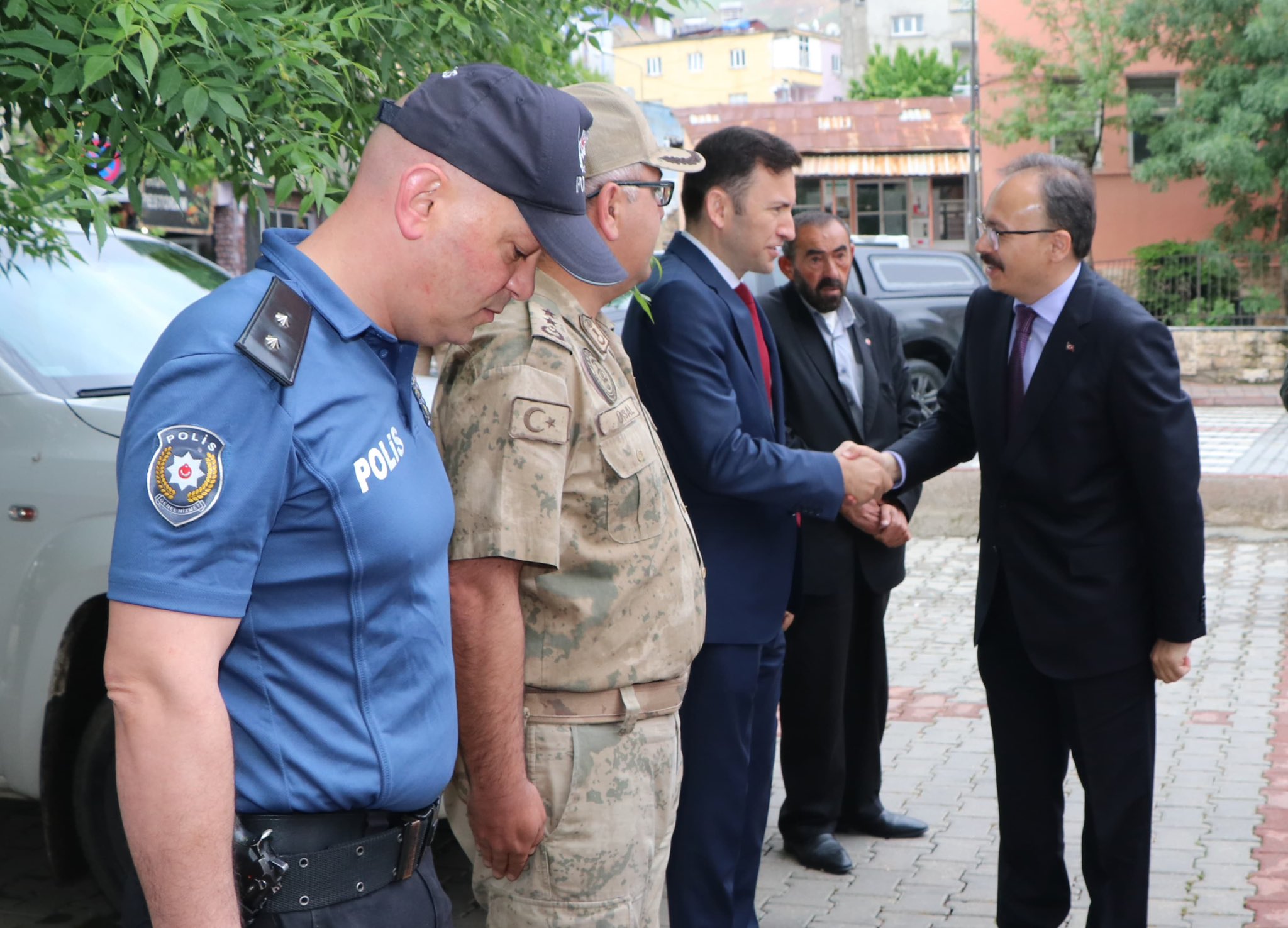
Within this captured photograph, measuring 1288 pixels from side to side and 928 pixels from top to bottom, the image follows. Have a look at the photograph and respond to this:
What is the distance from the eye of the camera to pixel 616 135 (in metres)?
2.69

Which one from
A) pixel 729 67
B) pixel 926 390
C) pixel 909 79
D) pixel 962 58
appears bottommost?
pixel 926 390

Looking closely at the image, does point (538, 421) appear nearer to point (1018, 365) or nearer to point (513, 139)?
point (513, 139)

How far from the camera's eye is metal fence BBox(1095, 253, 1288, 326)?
22.2 meters

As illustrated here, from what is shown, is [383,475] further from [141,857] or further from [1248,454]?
[1248,454]

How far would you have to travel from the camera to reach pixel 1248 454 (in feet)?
41.3

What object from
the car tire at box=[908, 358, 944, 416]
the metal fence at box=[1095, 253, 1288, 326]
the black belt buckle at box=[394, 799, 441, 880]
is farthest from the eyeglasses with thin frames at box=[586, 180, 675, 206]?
the metal fence at box=[1095, 253, 1288, 326]

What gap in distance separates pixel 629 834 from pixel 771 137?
200 cm

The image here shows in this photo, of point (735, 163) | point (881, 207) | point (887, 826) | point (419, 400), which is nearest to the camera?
point (419, 400)

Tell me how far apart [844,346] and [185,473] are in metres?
3.69

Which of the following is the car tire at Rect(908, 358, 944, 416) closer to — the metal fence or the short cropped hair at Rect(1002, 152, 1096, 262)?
the short cropped hair at Rect(1002, 152, 1096, 262)

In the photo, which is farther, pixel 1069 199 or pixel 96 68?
pixel 1069 199

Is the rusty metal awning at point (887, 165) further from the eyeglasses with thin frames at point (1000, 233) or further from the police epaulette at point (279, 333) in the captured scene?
the police epaulette at point (279, 333)

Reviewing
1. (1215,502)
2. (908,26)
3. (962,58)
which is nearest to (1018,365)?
(1215,502)

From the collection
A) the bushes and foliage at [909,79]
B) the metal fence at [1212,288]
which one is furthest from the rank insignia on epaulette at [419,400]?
the bushes and foliage at [909,79]
